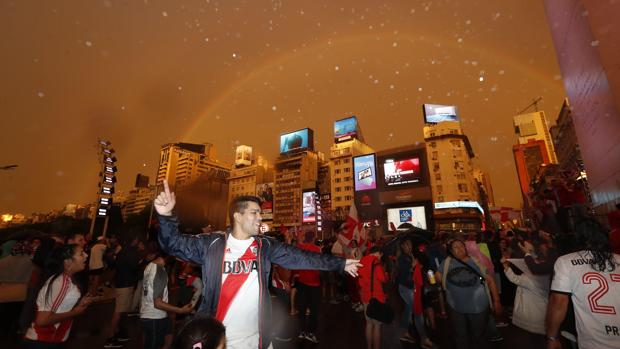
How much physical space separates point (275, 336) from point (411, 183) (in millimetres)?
53144

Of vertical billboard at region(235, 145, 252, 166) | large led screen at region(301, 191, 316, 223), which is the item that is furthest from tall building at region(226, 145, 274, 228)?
large led screen at region(301, 191, 316, 223)

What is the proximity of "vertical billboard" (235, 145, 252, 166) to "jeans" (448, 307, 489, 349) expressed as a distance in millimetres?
117047

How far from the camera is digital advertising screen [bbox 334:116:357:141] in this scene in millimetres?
80562

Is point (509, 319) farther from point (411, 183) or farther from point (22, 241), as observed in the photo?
point (411, 183)

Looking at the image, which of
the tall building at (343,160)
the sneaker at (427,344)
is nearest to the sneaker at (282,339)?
the sneaker at (427,344)

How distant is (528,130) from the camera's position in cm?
11881

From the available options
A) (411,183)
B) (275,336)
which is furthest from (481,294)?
(411,183)

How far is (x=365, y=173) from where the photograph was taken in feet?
190

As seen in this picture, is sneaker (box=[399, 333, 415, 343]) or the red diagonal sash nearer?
the red diagonal sash

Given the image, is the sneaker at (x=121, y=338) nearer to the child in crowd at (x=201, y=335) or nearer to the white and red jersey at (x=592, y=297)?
the child in crowd at (x=201, y=335)

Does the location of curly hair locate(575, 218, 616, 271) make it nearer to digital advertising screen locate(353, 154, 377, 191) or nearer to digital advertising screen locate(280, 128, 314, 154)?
digital advertising screen locate(353, 154, 377, 191)

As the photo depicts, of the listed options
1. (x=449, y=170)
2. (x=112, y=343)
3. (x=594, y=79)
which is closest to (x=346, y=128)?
(x=449, y=170)

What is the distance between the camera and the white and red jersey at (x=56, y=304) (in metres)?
3.15

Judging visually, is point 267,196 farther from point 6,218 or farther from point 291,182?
point 6,218
